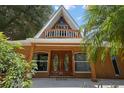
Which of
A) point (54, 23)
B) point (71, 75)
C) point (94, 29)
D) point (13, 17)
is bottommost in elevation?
point (71, 75)

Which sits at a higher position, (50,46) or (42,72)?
(50,46)

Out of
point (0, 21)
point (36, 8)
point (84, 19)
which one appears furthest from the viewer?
point (36, 8)

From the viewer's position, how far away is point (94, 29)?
10.6 metres

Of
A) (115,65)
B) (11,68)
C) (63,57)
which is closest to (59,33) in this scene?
(63,57)

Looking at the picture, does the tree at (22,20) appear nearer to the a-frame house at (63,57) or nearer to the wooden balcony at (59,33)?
the a-frame house at (63,57)

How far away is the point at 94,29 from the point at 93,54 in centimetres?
93

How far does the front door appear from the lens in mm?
18703

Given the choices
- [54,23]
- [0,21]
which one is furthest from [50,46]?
[0,21]

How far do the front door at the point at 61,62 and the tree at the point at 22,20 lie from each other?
9532 mm

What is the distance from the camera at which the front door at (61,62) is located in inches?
736

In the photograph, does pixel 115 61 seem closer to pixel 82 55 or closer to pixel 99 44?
pixel 82 55

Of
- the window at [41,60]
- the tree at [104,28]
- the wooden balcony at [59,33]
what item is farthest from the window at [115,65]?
the tree at [104,28]

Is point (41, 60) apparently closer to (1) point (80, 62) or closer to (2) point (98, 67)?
(1) point (80, 62)
